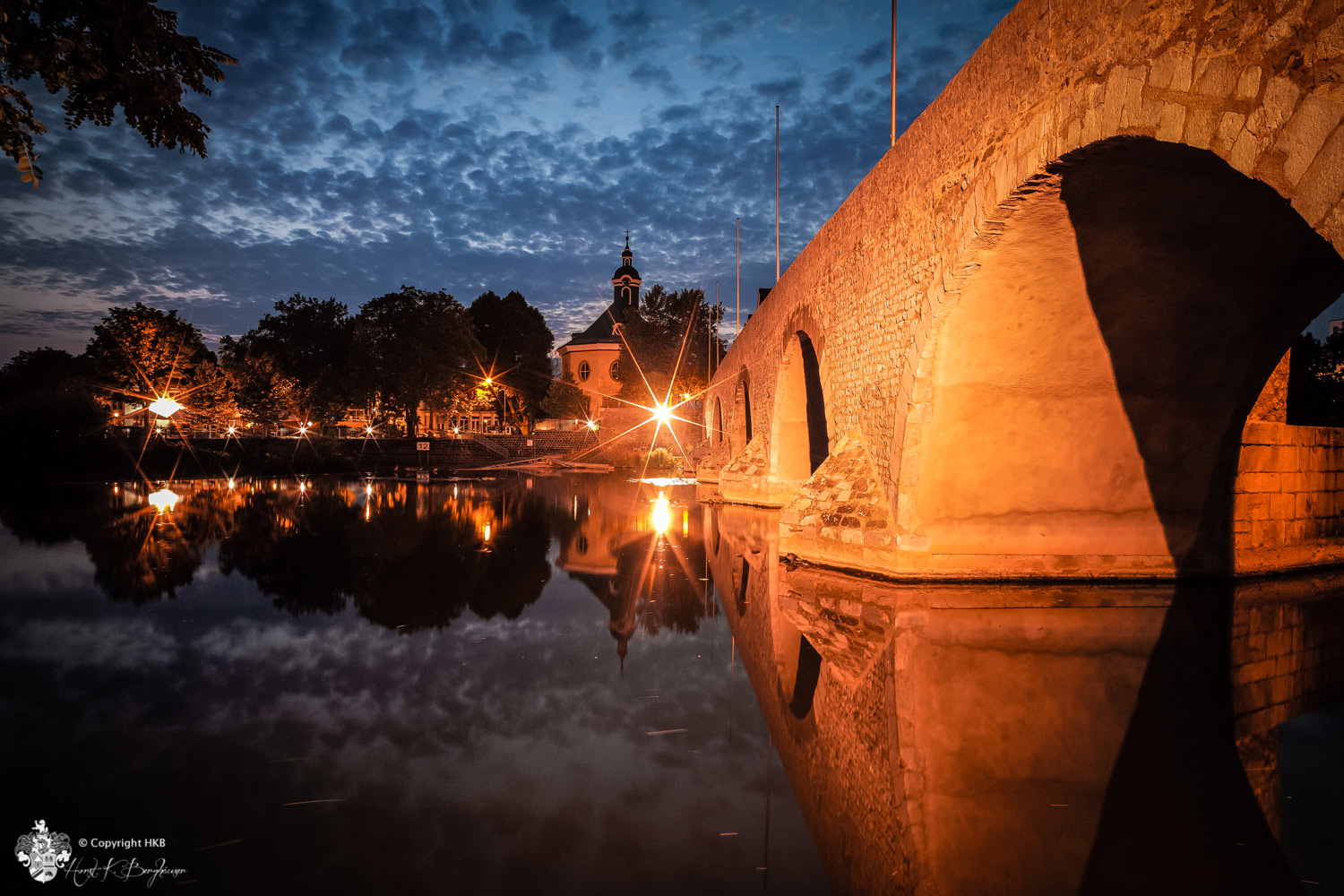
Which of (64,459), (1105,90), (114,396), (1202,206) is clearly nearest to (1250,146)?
(1105,90)

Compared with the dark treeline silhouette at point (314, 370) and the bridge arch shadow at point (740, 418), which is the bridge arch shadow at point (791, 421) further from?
the dark treeline silhouette at point (314, 370)

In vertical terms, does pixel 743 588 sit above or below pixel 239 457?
below

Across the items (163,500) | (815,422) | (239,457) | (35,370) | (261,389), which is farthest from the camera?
(35,370)

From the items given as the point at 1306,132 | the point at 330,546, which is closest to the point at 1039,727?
the point at 1306,132

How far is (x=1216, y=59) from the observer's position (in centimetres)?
352

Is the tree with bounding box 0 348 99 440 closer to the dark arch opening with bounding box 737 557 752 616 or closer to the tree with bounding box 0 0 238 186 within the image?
the tree with bounding box 0 0 238 186

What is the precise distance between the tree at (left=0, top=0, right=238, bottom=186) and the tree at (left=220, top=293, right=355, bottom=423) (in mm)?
43177

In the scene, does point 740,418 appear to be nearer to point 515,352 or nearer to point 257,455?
point 257,455

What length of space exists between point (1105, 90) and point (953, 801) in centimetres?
460

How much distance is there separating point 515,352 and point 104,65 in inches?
2079

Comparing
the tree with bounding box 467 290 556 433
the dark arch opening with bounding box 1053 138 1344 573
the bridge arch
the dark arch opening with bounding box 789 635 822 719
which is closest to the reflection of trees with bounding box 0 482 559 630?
the dark arch opening with bounding box 789 635 822 719

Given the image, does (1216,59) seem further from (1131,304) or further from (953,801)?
(953,801)

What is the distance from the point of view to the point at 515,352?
55844 millimetres

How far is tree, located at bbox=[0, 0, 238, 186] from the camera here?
3.96 meters
